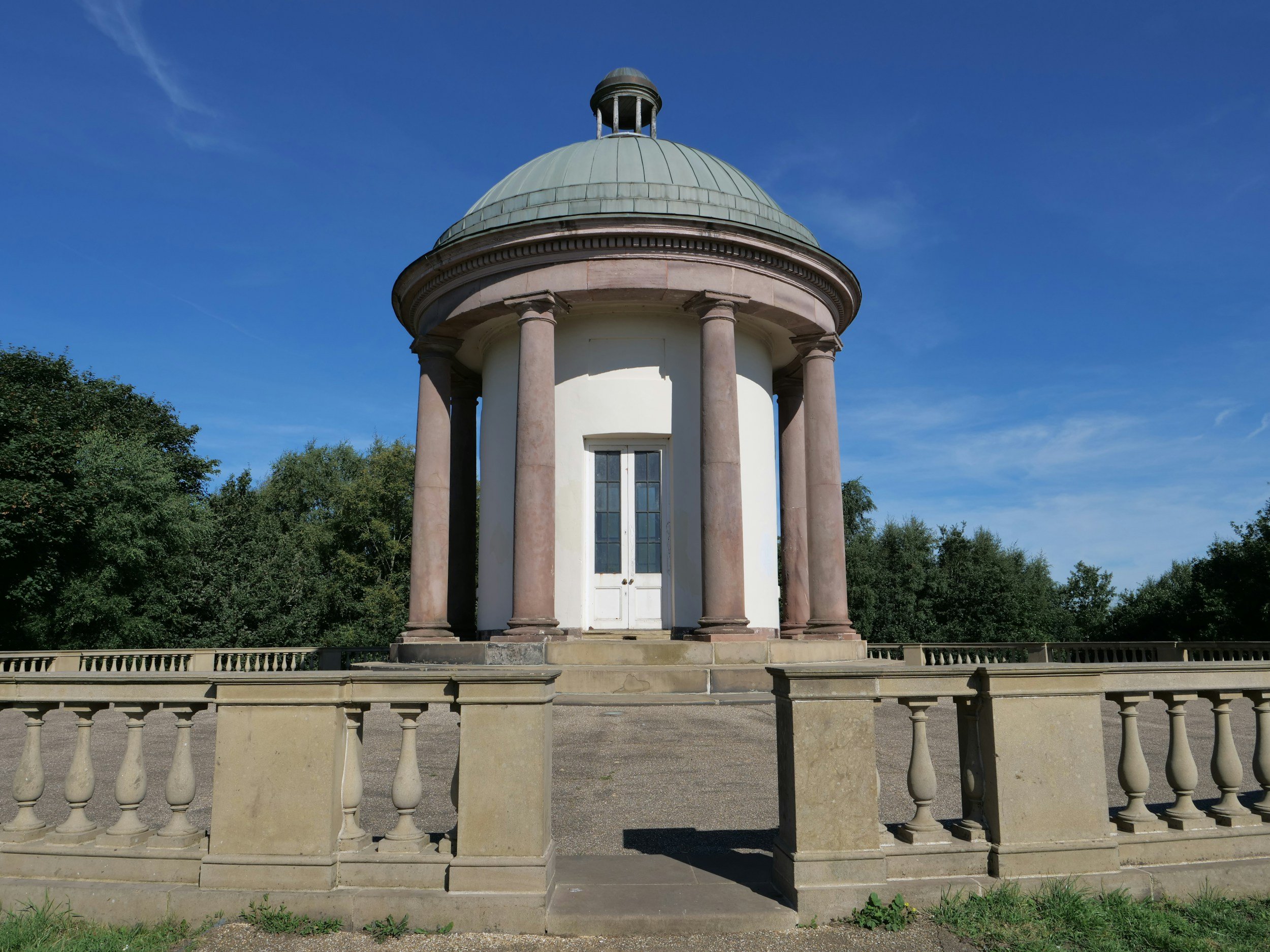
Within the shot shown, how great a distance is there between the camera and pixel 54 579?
2978 centimetres

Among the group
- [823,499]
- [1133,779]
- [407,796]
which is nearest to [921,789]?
[1133,779]

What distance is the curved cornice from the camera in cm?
1739

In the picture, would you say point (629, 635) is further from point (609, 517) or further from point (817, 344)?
point (817, 344)

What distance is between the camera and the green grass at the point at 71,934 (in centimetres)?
472

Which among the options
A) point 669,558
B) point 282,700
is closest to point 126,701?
point 282,700

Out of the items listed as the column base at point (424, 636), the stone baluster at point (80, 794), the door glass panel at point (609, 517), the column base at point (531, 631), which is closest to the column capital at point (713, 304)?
the door glass panel at point (609, 517)

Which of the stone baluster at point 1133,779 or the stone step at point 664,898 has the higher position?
the stone baluster at point 1133,779

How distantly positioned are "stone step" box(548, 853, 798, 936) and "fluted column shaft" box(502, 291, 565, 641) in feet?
34.3

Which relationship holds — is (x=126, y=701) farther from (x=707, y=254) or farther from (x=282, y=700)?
(x=707, y=254)

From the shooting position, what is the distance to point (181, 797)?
18.0 ft

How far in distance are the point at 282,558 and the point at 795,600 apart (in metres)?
27.3

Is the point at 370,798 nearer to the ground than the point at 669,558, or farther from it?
nearer to the ground

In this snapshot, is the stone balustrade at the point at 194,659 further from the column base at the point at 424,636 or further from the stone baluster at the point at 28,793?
the stone baluster at the point at 28,793

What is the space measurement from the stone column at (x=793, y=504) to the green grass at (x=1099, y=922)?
14591 millimetres
